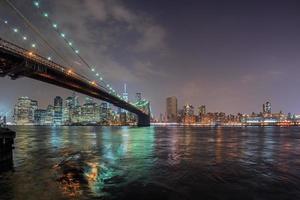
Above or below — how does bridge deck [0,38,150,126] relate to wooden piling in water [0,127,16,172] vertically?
above

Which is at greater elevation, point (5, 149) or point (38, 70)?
point (38, 70)

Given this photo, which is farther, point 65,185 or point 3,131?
point 3,131

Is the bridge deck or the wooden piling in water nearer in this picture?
the wooden piling in water

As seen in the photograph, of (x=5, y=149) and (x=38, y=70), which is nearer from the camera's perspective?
(x=5, y=149)

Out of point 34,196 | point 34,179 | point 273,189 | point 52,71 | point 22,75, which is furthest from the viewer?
point 52,71

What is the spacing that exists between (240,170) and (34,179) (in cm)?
1390

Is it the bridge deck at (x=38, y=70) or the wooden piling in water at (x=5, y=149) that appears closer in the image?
the wooden piling in water at (x=5, y=149)

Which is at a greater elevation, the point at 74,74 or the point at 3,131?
the point at 74,74

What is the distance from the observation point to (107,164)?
2566cm

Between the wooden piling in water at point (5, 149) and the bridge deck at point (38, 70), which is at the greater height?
the bridge deck at point (38, 70)

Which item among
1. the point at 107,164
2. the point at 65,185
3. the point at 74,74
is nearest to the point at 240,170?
the point at 107,164

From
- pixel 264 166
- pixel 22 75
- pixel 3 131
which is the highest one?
pixel 22 75

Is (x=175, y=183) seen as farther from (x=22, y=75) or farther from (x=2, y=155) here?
(x=22, y=75)

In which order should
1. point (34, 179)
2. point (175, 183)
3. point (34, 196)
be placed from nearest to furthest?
point (34, 196) → point (175, 183) → point (34, 179)
